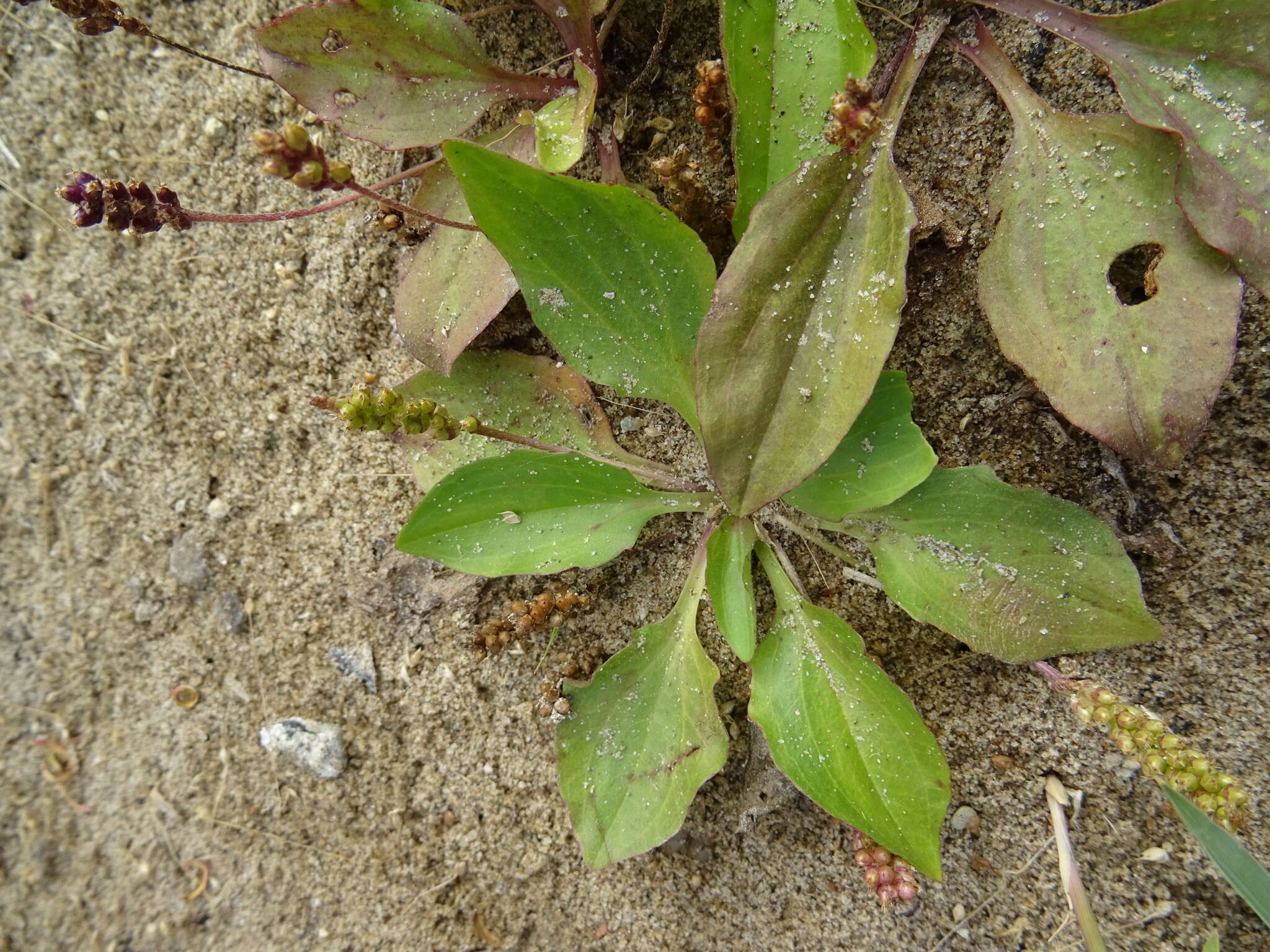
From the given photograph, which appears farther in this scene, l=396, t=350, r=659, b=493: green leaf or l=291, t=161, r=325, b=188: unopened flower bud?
l=396, t=350, r=659, b=493: green leaf

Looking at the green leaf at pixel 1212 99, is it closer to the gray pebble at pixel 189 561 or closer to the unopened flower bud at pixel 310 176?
the unopened flower bud at pixel 310 176

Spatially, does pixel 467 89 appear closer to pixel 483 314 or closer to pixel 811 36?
pixel 483 314

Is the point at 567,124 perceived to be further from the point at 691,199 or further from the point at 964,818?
the point at 964,818

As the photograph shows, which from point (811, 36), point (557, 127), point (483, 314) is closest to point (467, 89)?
point (557, 127)

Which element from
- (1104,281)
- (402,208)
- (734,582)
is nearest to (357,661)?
(734,582)

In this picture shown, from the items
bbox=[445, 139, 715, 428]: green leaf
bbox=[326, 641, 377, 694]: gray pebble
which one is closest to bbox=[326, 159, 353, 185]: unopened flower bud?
bbox=[445, 139, 715, 428]: green leaf

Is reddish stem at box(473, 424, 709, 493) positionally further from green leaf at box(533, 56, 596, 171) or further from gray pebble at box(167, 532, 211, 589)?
gray pebble at box(167, 532, 211, 589)
